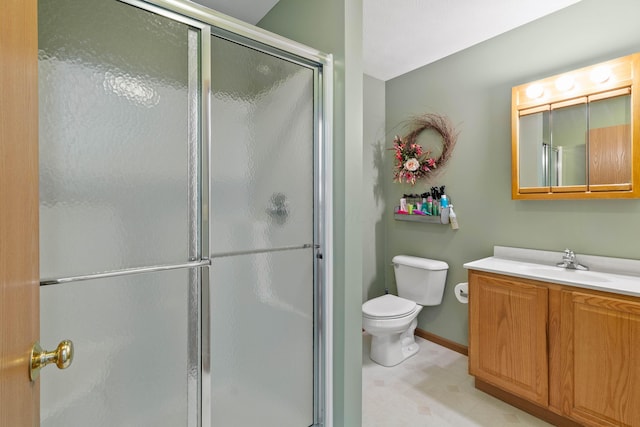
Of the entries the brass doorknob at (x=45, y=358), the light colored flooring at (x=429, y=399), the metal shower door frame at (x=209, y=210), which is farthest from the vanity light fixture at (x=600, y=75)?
the brass doorknob at (x=45, y=358)

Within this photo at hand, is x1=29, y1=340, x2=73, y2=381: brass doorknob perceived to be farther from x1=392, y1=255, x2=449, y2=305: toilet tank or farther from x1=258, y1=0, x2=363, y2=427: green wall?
x1=392, y1=255, x2=449, y2=305: toilet tank

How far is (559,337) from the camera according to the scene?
5.32 ft

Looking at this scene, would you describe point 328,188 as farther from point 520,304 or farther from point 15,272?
point 520,304

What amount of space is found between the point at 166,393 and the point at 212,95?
Result: 3.81 feet

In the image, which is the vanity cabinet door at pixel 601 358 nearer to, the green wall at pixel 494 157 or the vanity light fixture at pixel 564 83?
the green wall at pixel 494 157

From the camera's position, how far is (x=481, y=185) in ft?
7.88

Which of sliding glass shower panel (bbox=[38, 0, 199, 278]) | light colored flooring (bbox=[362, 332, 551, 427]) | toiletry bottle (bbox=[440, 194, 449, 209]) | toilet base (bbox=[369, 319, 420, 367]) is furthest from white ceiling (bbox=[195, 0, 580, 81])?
light colored flooring (bbox=[362, 332, 551, 427])

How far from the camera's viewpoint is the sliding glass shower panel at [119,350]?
93cm

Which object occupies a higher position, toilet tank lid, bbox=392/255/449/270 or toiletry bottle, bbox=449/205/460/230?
toiletry bottle, bbox=449/205/460/230

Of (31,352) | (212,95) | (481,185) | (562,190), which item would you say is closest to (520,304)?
(562,190)

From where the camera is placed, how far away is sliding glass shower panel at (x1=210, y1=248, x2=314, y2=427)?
4.13 feet

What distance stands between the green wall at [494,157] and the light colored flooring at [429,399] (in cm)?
44

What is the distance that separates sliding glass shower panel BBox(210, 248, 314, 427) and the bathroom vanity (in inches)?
46.2

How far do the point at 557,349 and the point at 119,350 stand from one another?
208 centimetres
